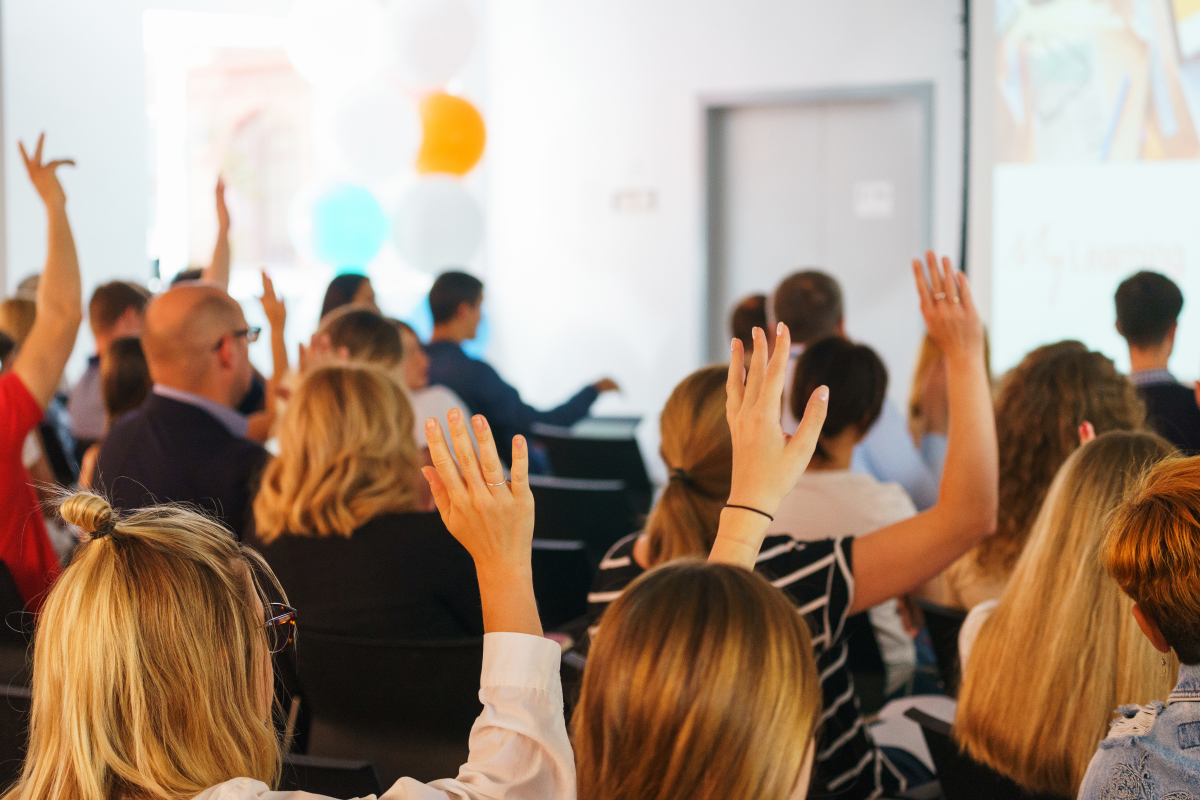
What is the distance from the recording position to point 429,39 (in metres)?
6.01

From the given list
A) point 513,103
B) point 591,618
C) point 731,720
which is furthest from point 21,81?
point 731,720

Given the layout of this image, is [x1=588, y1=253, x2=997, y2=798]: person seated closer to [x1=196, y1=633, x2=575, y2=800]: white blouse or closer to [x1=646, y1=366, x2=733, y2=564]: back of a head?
[x1=646, y1=366, x2=733, y2=564]: back of a head

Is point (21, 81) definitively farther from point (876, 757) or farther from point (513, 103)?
point (876, 757)

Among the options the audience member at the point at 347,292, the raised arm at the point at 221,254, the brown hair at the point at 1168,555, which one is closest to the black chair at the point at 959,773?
the brown hair at the point at 1168,555

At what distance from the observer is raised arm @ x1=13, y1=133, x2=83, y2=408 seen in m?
2.20

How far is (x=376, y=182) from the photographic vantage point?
618cm

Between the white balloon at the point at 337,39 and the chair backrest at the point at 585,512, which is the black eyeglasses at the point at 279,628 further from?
the white balloon at the point at 337,39

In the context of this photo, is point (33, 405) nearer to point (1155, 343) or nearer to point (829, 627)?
point (829, 627)

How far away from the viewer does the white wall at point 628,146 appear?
21.5ft

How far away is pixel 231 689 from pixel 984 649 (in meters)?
1.09

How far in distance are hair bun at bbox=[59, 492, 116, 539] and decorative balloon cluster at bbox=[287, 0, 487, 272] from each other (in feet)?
17.2

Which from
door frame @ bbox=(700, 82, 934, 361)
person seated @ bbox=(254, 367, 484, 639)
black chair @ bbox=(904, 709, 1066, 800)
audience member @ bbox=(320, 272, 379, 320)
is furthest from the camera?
door frame @ bbox=(700, 82, 934, 361)

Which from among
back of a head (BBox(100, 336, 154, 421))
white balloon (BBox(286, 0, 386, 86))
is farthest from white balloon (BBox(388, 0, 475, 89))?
back of a head (BBox(100, 336, 154, 421))

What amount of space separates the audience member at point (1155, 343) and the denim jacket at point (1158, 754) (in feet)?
6.54
